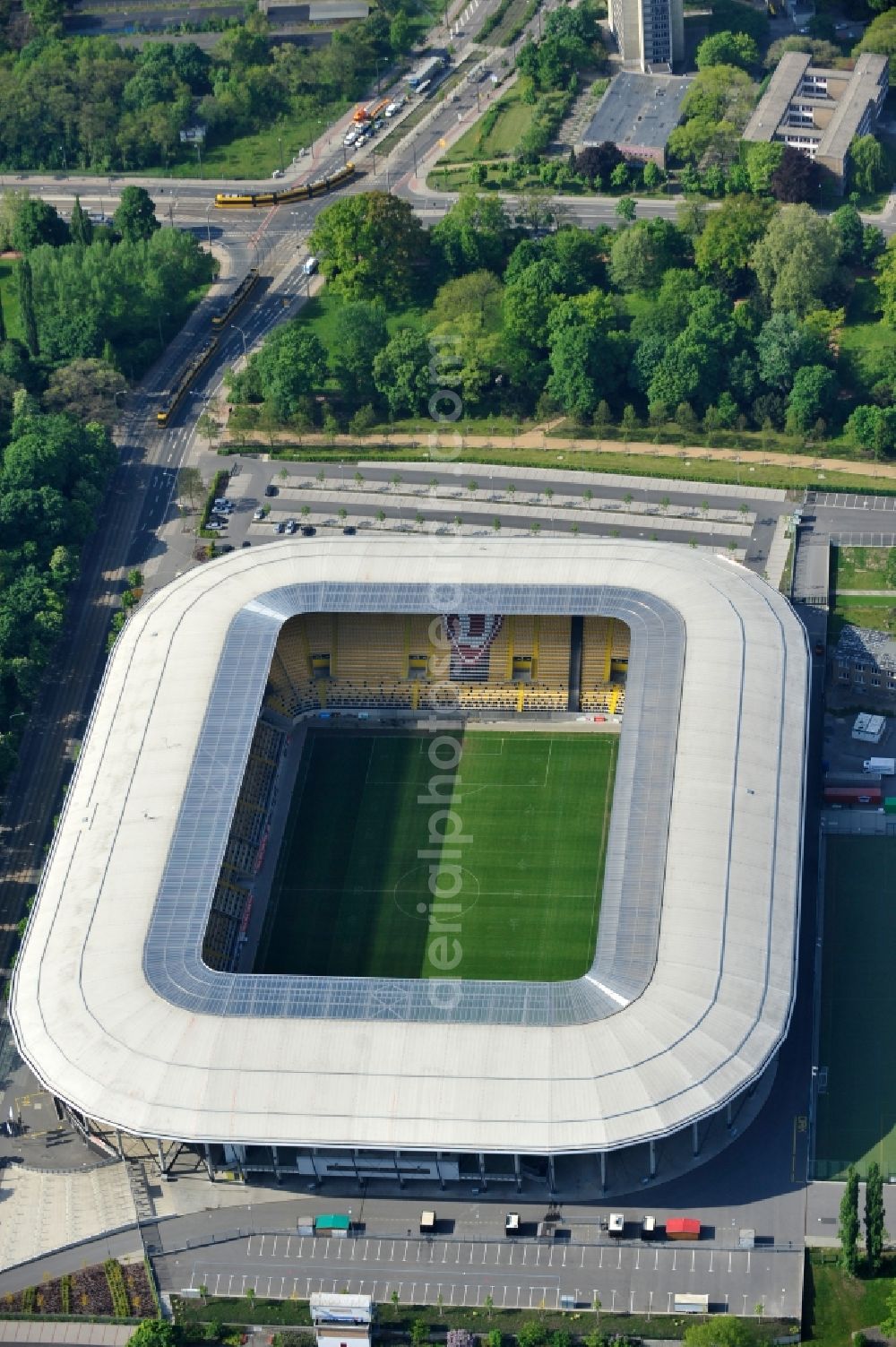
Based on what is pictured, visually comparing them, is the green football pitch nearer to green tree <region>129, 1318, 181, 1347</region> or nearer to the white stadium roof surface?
the white stadium roof surface

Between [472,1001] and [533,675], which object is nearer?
[472,1001]

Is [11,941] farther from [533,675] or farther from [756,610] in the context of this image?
[756,610]

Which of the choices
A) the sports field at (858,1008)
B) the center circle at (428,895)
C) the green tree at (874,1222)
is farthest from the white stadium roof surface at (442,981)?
A: the green tree at (874,1222)

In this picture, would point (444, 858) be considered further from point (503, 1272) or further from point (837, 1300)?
point (837, 1300)

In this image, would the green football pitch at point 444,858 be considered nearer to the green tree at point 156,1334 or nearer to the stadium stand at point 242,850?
the stadium stand at point 242,850

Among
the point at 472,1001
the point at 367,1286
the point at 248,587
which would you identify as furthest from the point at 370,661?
the point at 367,1286

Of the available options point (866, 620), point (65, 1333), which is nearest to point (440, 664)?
point (866, 620)

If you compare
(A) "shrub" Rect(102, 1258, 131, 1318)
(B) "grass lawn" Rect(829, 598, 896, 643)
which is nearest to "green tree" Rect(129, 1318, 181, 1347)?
(A) "shrub" Rect(102, 1258, 131, 1318)
